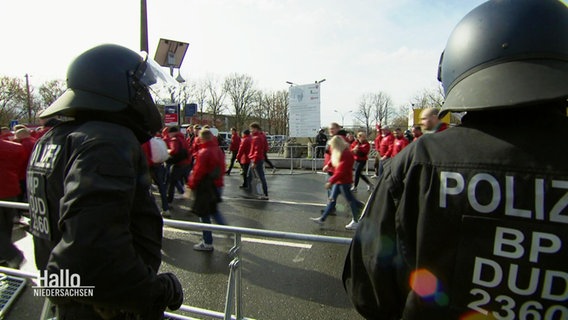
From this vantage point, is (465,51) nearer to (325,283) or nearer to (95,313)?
(95,313)

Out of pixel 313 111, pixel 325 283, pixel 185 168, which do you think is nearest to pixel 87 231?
pixel 325 283

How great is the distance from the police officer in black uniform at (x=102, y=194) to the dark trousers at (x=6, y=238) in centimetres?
310

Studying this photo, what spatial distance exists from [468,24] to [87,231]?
1.42 metres

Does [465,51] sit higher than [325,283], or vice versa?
[465,51]

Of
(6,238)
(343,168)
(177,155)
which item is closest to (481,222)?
(6,238)

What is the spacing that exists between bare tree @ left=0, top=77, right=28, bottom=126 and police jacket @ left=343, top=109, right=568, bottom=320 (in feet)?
185

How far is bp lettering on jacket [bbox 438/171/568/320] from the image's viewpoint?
0.87m

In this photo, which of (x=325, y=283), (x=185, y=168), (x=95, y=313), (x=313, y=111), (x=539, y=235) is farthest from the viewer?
(x=313, y=111)

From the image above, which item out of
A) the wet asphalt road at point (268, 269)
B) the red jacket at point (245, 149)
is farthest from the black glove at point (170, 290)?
the red jacket at point (245, 149)

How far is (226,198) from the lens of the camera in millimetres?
8805

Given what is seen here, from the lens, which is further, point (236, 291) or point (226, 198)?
point (226, 198)

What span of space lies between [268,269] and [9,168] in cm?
376

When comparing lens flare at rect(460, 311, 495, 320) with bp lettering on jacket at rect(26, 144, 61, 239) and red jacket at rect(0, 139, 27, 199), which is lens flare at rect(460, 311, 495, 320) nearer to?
bp lettering on jacket at rect(26, 144, 61, 239)

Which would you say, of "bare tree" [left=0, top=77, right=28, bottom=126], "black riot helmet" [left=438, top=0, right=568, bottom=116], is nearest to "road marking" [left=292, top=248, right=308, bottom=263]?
"black riot helmet" [left=438, top=0, right=568, bottom=116]
